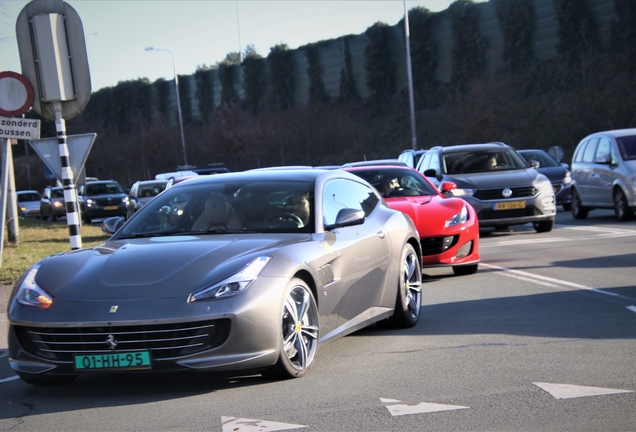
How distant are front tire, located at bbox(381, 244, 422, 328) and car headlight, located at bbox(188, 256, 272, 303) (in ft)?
7.77

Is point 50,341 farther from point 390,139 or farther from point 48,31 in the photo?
point 390,139

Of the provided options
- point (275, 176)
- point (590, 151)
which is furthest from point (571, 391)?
point (590, 151)

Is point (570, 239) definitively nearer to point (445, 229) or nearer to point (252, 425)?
point (445, 229)

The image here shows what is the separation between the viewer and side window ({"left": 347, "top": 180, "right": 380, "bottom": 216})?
26.7 feet

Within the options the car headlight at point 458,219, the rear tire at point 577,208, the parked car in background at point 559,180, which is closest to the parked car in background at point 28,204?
the parked car in background at point 559,180

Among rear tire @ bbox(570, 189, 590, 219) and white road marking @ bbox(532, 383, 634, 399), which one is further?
rear tire @ bbox(570, 189, 590, 219)

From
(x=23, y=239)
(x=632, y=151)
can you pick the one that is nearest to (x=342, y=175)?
(x=632, y=151)

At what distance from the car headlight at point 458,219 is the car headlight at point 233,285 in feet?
20.5

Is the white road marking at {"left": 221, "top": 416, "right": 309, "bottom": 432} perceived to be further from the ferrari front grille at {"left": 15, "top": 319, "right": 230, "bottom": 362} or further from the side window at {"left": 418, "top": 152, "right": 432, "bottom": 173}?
the side window at {"left": 418, "top": 152, "right": 432, "bottom": 173}

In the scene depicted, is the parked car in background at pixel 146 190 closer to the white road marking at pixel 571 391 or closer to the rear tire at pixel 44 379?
the rear tire at pixel 44 379

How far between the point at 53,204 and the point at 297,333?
35982 millimetres

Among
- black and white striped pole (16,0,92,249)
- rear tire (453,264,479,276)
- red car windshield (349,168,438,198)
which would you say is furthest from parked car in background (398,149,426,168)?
black and white striped pole (16,0,92,249)

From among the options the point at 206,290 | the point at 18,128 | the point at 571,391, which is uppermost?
the point at 18,128

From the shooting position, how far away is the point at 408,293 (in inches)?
325
